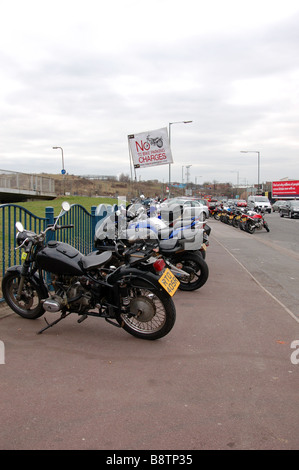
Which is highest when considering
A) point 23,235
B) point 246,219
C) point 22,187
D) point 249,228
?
point 22,187

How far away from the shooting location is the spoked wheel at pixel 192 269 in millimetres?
6546

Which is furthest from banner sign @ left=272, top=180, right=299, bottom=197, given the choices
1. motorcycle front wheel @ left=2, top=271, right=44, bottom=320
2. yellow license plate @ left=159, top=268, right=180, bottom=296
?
motorcycle front wheel @ left=2, top=271, right=44, bottom=320

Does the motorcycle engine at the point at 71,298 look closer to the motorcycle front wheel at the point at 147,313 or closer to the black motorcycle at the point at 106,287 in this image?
the black motorcycle at the point at 106,287

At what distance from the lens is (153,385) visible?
3316mm

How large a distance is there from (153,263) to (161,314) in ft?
1.90

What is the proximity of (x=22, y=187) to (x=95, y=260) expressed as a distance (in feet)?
95.4

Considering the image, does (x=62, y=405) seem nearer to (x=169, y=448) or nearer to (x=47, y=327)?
(x=169, y=448)

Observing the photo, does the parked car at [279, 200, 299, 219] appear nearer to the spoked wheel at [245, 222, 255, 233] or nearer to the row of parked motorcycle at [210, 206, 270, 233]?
the row of parked motorcycle at [210, 206, 270, 233]

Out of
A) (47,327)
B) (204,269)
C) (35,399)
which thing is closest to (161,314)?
(47,327)

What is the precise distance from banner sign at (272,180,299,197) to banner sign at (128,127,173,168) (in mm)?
48792

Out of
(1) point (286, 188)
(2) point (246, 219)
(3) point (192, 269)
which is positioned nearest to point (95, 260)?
(3) point (192, 269)

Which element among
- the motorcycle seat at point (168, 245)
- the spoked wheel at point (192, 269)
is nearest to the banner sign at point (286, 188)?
the spoked wheel at point (192, 269)

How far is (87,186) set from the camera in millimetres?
98688

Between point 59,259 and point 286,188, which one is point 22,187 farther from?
point 286,188
